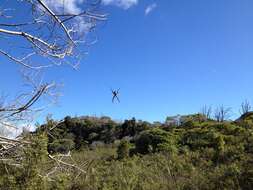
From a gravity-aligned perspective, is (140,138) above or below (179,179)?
above

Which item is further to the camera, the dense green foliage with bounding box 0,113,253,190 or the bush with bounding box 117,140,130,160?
the bush with bounding box 117,140,130,160

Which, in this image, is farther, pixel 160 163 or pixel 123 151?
pixel 123 151

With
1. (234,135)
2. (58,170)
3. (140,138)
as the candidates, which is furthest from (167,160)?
(58,170)

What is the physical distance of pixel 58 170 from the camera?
25.2 ft

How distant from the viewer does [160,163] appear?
2000 centimetres

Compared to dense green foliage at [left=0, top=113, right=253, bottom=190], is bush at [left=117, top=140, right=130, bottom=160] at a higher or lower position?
higher

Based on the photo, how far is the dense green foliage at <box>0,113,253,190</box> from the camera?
9531 millimetres

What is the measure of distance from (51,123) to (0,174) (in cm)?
149

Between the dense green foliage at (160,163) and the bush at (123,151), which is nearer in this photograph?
the dense green foliage at (160,163)

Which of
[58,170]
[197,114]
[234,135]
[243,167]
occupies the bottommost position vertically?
[58,170]

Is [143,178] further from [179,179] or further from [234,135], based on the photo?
[234,135]

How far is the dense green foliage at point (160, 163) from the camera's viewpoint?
953 cm

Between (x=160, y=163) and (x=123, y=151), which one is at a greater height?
(x=123, y=151)

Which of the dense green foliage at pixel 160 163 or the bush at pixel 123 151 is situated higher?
the bush at pixel 123 151
